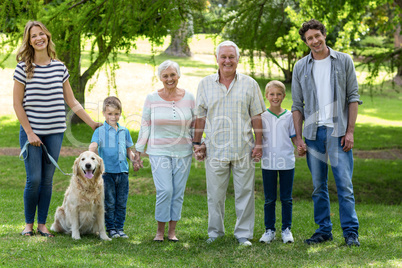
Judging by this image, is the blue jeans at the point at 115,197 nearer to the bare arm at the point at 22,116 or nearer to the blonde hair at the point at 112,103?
the blonde hair at the point at 112,103

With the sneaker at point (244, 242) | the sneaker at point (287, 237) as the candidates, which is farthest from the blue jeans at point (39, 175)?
the sneaker at point (287, 237)

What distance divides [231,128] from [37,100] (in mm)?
2155

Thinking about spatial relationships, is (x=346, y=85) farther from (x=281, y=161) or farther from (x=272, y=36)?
(x=272, y=36)

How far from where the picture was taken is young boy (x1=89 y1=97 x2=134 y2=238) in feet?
19.0

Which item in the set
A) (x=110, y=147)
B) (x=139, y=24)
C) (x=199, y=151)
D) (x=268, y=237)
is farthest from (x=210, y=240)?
(x=139, y=24)

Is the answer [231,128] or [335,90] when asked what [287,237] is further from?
[335,90]

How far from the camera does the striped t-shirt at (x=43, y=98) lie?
17.7 feet

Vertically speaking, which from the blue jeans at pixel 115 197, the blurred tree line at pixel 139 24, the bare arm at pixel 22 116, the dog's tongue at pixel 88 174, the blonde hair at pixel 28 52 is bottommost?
the blue jeans at pixel 115 197

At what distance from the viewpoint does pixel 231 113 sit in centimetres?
540

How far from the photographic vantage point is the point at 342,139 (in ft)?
17.4

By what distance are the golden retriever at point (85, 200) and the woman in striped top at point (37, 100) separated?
34cm

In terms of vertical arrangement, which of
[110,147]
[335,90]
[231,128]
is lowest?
[110,147]

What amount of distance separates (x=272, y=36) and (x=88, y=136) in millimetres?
7723

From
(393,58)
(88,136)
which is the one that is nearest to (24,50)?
(393,58)
